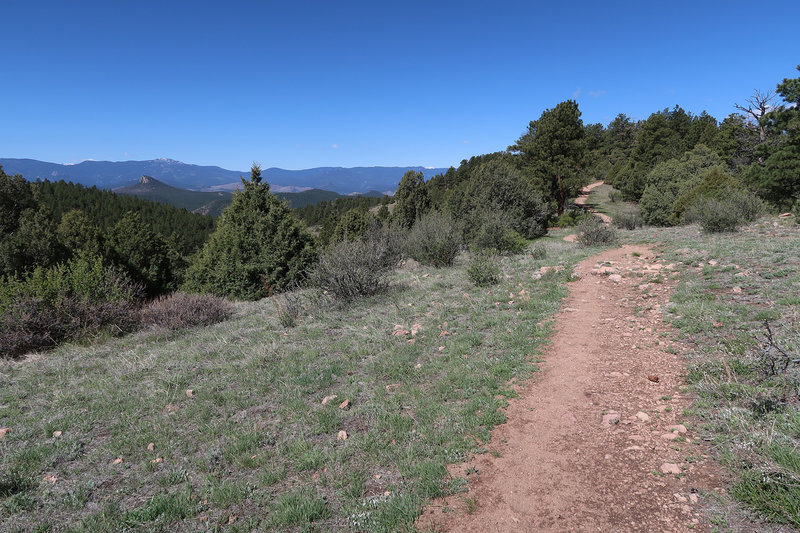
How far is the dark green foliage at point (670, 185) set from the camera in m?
28.0

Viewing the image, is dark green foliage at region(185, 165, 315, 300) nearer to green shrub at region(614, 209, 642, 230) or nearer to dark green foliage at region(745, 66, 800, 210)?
green shrub at region(614, 209, 642, 230)

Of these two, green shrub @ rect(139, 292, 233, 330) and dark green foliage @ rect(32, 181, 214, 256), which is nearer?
green shrub @ rect(139, 292, 233, 330)

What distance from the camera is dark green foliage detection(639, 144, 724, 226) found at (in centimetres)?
2800

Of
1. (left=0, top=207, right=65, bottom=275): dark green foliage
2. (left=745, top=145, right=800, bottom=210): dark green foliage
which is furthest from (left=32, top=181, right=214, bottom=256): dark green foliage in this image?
(left=745, top=145, right=800, bottom=210): dark green foliage

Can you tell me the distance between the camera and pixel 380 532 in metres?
2.88

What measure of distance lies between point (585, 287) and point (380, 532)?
8378 millimetres

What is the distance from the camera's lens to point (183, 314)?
9.78 meters

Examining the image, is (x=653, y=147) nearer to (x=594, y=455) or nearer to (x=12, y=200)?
(x=594, y=455)

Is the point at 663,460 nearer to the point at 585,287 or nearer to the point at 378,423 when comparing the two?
the point at 378,423

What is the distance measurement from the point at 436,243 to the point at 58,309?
1216 cm

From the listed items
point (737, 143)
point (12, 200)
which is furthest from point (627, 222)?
point (12, 200)

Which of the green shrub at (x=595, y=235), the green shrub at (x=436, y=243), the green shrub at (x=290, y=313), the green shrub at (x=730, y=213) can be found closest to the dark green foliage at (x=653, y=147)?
the green shrub at (x=730, y=213)

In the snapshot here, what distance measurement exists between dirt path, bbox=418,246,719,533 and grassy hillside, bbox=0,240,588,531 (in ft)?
0.97

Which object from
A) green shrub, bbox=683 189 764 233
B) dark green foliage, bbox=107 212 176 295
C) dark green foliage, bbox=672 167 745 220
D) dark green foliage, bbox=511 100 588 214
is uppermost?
dark green foliage, bbox=511 100 588 214
